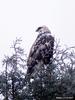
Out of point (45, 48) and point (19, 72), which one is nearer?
point (19, 72)

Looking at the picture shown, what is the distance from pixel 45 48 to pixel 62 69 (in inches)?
8.7

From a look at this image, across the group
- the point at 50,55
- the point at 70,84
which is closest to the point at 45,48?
the point at 50,55

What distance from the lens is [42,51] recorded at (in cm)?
214

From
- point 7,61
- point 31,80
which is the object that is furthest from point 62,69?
point 7,61

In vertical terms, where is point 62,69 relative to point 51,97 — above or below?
above

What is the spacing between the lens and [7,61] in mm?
2008

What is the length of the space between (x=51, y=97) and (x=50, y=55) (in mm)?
291

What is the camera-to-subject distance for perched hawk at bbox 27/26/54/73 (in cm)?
211

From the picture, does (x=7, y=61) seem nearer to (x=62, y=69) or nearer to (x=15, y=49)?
(x=15, y=49)

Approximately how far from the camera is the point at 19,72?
6.55 ft

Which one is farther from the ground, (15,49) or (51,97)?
(15,49)

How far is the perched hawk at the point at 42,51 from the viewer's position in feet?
6.91

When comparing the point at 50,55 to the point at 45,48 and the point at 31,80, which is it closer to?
the point at 45,48

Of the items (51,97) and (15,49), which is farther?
(15,49)
